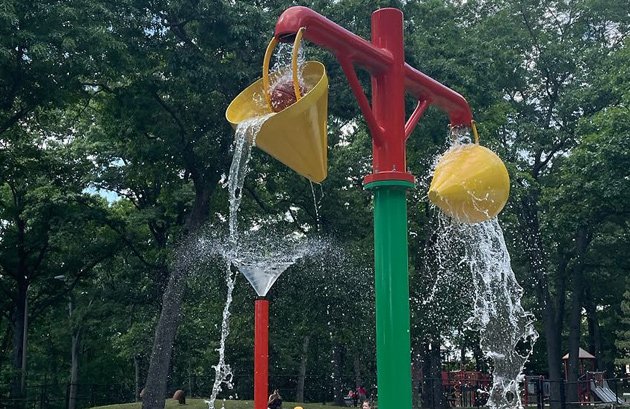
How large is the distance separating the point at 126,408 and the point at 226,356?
922cm

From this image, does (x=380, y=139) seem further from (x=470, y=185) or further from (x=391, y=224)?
(x=470, y=185)

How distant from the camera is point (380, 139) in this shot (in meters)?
4.16

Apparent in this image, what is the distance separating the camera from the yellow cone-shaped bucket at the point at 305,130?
3713mm

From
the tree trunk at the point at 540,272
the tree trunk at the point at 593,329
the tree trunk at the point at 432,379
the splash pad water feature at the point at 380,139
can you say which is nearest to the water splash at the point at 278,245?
the tree trunk at the point at 432,379

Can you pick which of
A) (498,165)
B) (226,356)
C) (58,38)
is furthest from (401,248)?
(226,356)

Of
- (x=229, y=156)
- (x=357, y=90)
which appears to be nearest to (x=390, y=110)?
(x=357, y=90)

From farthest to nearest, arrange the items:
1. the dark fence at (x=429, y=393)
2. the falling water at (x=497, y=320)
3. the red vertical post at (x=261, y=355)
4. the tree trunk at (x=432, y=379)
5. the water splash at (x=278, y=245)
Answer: the dark fence at (x=429, y=393)
the tree trunk at (x=432, y=379)
the falling water at (x=497, y=320)
the water splash at (x=278, y=245)
the red vertical post at (x=261, y=355)

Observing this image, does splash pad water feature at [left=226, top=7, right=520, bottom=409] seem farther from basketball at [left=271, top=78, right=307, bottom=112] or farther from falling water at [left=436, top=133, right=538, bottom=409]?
falling water at [left=436, top=133, right=538, bottom=409]

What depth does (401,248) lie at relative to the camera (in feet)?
13.2

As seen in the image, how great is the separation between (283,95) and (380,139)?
597 millimetres

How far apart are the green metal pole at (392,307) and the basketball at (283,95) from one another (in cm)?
62

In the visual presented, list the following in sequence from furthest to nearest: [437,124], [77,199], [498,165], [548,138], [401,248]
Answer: [548,138] → [77,199] → [437,124] → [498,165] → [401,248]

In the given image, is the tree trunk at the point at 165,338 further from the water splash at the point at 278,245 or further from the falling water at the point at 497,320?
the falling water at the point at 497,320

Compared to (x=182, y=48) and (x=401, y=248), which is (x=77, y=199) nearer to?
(x=182, y=48)
